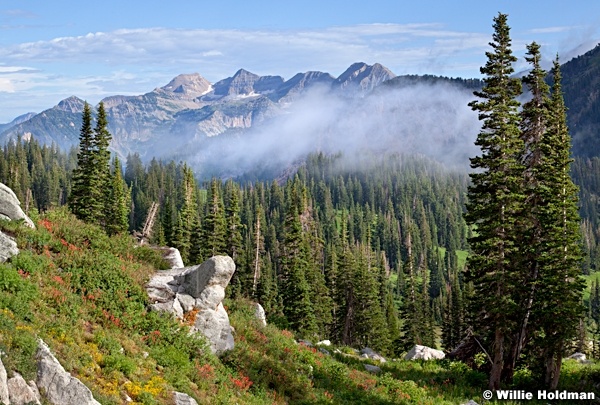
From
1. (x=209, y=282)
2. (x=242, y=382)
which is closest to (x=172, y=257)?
(x=209, y=282)

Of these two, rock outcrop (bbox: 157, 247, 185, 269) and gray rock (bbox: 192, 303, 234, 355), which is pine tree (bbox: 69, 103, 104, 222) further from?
gray rock (bbox: 192, 303, 234, 355)

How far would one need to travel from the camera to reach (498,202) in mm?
30109

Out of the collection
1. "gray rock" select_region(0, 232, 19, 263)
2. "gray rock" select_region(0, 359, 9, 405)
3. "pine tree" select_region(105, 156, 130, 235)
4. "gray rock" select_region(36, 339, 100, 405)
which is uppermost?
"gray rock" select_region(0, 232, 19, 263)

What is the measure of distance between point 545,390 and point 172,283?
2281 cm

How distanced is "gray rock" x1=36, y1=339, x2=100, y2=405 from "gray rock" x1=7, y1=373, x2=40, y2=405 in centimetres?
61

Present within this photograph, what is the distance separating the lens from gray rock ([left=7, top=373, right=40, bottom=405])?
13.7 m

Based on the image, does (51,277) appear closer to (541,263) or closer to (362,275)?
(541,263)

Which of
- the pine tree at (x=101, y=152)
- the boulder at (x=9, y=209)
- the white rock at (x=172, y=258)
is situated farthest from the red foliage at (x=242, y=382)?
the pine tree at (x=101, y=152)

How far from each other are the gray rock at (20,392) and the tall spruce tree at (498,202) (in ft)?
78.6

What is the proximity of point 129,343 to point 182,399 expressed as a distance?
3405 mm

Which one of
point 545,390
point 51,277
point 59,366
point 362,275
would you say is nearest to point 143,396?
point 59,366

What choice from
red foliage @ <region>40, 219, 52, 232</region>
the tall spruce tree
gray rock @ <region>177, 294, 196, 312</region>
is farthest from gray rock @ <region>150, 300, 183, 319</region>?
the tall spruce tree

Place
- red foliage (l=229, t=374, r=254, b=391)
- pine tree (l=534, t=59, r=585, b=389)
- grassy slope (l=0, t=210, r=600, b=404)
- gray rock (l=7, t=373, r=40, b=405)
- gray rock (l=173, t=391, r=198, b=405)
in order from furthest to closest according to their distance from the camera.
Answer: pine tree (l=534, t=59, r=585, b=389), red foliage (l=229, t=374, r=254, b=391), gray rock (l=173, t=391, r=198, b=405), grassy slope (l=0, t=210, r=600, b=404), gray rock (l=7, t=373, r=40, b=405)

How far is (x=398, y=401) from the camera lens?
26250 millimetres
